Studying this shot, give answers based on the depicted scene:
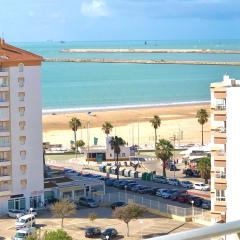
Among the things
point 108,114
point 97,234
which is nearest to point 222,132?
point 97,234

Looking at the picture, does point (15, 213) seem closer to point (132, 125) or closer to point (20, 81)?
point (20, 81)

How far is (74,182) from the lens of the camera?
80.3 feet

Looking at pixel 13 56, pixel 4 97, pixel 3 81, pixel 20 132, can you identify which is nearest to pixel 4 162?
pixel 20 132

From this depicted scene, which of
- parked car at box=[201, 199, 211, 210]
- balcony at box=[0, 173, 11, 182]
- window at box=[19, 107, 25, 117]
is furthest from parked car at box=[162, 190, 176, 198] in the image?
window at box=[19, 107, 25, 117]

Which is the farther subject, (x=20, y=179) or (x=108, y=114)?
(x=108, y=114)

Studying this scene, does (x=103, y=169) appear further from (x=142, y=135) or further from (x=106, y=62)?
(x=106, y=62)

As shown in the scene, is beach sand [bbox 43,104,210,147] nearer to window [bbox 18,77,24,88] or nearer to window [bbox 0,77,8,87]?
window [bbox 18,77,24,88]

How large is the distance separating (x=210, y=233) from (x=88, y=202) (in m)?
21.3

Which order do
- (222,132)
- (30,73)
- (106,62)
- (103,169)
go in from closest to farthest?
1. (222,132)
2. (30,73)
3. (103,169)
4. (106,62)

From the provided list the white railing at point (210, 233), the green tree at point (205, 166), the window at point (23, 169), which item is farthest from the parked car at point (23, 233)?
the white railing at point (210, 233)

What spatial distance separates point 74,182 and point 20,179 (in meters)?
2.28

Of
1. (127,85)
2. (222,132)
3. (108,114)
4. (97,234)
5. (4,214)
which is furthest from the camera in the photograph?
(127,85)

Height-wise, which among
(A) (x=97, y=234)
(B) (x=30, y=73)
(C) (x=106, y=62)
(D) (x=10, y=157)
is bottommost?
(A) (x=97, y=234)

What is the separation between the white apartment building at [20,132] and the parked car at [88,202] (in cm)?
145
